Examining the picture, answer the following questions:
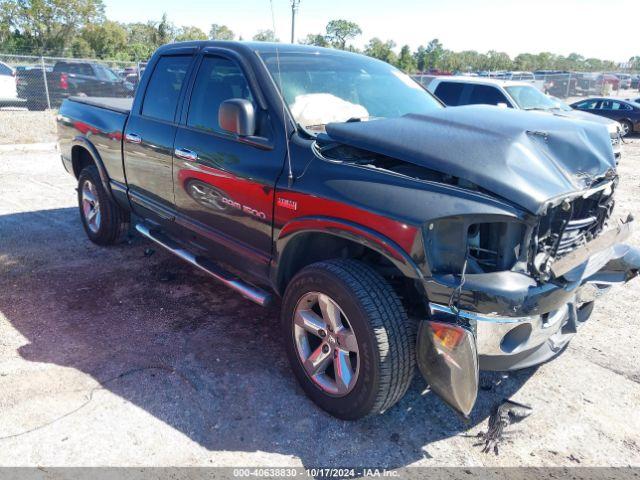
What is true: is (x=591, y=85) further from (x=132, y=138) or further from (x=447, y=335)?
(x=447, y=335)

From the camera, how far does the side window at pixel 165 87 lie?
4.02 meters

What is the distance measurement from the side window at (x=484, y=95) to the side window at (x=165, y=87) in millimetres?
7647

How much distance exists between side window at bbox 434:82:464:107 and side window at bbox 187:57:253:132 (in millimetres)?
7918

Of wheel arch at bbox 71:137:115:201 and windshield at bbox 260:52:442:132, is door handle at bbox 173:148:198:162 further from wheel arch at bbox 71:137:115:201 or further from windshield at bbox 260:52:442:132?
wheel arch at bbox 71:137:115:201

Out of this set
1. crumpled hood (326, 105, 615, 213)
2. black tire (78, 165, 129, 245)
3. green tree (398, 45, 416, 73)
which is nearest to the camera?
crumpled hood (326, 105, 615, 213)

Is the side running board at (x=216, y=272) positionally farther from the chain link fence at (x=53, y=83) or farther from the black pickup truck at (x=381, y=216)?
the chain link fence at (x=53, y=83)

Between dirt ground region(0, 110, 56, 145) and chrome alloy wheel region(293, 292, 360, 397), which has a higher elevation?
chrome alloy wheel region(293, 292, 360, 397)

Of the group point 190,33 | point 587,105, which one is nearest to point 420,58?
point 190,33

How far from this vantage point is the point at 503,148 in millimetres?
2572

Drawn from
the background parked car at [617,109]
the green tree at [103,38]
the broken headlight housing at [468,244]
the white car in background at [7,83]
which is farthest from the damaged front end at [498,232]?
the green tree at [103,38]

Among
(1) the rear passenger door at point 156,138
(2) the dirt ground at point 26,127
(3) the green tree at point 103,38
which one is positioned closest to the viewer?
(1) the rear passenger door at point 156,138

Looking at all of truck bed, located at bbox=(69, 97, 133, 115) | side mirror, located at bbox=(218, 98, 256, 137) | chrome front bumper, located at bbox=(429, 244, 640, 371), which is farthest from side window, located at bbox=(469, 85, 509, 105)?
side mirror, located at bbox=(218, 98, 256, 137)

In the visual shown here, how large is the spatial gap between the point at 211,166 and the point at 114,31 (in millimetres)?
51482

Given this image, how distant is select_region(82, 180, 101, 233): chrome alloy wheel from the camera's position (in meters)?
5.30
